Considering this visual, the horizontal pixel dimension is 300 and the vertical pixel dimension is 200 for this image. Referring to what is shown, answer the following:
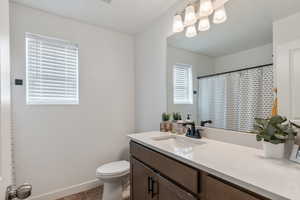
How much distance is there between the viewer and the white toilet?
1751 mm

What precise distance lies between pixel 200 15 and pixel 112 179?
76.3 inches

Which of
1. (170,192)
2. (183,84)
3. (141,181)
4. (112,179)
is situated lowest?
(112,179)

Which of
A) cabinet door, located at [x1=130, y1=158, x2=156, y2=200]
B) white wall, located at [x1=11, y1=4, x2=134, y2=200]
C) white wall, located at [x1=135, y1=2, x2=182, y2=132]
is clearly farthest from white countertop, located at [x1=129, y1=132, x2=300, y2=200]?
white wall, located at [x1=11, y1=4, x2=134, y2=200]

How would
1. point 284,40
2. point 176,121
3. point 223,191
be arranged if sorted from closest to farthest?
point 223,191 → point 284,40 → point 176,121

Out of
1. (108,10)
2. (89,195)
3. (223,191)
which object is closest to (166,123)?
(223,191)

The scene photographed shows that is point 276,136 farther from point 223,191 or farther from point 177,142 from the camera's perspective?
point 177,142

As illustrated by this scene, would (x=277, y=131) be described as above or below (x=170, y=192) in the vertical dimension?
above

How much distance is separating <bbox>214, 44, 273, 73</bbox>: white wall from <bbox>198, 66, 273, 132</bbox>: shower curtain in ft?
→ 0.17

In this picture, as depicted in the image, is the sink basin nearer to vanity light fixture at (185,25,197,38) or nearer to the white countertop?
the white countertop

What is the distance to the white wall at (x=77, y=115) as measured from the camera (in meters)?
1.78

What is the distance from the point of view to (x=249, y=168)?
79 centimetres

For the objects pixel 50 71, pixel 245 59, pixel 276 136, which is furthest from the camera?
pixel 50 71

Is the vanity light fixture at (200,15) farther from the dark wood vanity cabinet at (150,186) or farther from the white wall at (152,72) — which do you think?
the dark wood vanity cabinet at (150,186)

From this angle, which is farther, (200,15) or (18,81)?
(18,81)
